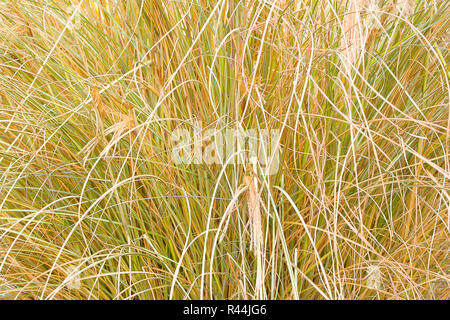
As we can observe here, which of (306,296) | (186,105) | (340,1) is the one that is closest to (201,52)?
(186,105)

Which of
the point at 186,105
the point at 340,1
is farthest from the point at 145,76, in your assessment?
the point at 340,1

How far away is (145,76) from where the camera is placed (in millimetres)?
911

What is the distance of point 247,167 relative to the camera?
0.76 metres

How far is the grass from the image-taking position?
2.56 ft

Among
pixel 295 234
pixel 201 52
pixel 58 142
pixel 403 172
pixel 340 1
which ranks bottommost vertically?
pixel 295 234

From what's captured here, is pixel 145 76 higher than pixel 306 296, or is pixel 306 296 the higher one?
pixel 145 76

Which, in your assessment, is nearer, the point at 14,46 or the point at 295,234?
the point at 295,234

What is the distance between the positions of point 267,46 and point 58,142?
18.4 inches

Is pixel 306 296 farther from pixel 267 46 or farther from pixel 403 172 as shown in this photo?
pixel 267 46

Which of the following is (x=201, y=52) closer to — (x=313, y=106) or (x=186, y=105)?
(x=186, y=105)

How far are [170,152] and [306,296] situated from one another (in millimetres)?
384

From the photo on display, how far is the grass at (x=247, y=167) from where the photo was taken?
78 centimetres
